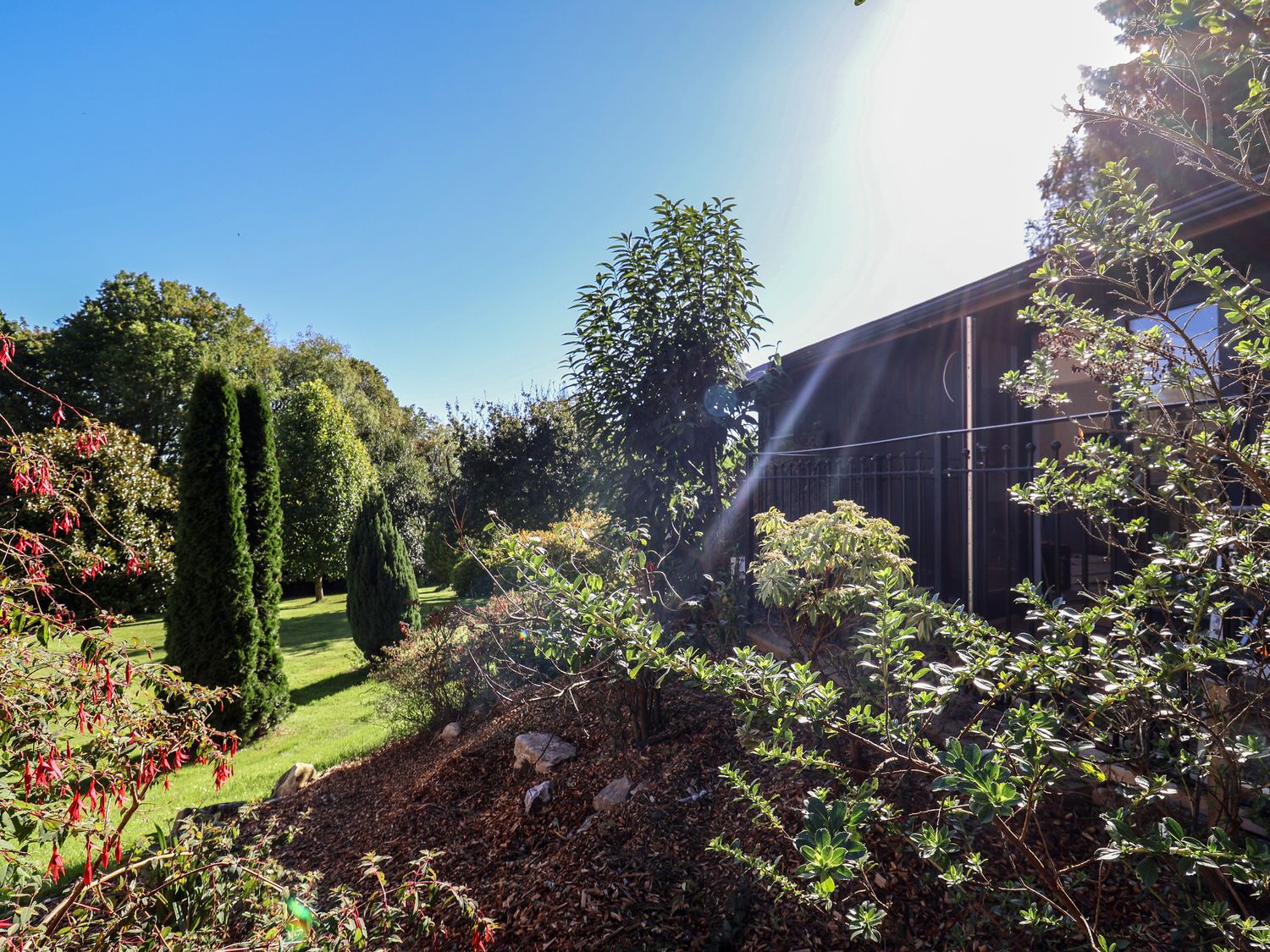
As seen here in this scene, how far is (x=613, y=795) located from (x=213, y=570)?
5.65 meters

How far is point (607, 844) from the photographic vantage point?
3.01m

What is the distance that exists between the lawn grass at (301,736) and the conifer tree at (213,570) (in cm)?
40

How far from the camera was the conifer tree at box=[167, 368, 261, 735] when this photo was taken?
6457mm

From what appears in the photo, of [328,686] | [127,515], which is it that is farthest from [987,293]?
[127,515]

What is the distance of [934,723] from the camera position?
2975 millimetres

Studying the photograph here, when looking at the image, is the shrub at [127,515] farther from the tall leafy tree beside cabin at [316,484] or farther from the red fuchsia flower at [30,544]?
the red fuchsia flower at [30,544]

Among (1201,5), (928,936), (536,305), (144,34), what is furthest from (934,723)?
(144,34)

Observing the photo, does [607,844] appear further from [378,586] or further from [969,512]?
[378,586]

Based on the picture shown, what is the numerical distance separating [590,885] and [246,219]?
11090mm

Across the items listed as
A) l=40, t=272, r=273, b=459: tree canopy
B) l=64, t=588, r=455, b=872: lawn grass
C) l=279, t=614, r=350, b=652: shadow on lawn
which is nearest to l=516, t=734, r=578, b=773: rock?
l=64, t=588, r=455, b=872: lawn grass

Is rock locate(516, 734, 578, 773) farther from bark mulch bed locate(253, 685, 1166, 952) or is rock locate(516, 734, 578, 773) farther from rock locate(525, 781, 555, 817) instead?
rock locate(525, 781, 555, 817)

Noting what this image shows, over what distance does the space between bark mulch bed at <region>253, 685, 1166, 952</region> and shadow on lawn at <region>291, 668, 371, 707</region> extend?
4183mm

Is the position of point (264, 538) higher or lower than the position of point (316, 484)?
lower

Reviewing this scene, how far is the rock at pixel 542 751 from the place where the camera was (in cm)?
405
